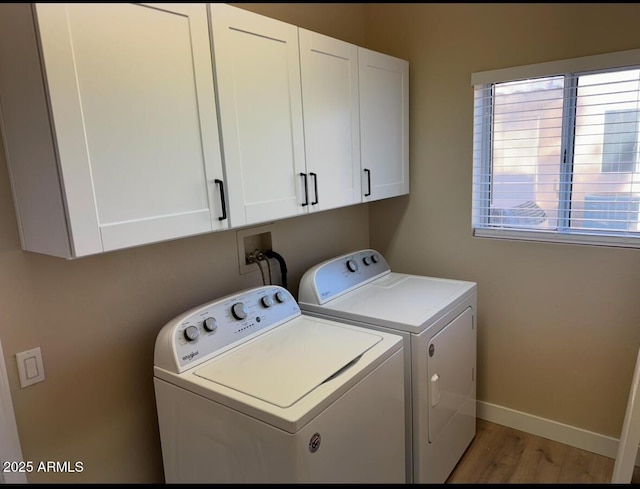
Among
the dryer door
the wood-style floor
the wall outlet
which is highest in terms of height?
the wall outlet

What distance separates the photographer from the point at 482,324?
259cm

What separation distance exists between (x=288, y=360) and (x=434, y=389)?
2.43 feet

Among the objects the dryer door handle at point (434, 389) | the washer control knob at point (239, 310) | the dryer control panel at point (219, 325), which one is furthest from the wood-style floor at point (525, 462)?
the washer control knob at point (239, 310)

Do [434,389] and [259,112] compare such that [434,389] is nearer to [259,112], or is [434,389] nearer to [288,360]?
[288,360]

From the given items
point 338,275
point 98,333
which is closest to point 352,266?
point 338,275

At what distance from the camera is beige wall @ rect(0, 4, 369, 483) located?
1.40 m

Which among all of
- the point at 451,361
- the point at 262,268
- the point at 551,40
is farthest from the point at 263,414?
the point at 551,40

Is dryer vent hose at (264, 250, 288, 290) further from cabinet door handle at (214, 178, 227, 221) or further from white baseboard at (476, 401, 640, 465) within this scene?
white baseboard at (476, 401, 640, 465)

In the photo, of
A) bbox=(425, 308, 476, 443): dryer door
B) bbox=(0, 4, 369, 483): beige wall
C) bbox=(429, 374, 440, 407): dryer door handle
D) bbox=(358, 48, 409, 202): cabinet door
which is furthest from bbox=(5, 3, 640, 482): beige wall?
bbox=(429, 374, 440, 407): dryer door handle

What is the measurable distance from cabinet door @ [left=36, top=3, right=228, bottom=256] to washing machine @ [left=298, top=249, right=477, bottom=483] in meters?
0.80

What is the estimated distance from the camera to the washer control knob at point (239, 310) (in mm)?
1725

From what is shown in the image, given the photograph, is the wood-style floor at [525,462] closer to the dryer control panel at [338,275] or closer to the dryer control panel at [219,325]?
the dryer control panel at [338,275]

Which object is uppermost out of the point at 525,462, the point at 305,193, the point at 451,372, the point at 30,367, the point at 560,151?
the point at 560,151

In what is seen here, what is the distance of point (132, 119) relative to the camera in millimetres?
1267
